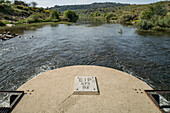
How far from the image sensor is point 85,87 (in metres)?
7.46

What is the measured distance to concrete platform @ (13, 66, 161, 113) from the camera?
595cm

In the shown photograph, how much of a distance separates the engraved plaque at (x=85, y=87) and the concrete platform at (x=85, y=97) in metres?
0.28

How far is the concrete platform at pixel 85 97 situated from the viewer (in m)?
5.95

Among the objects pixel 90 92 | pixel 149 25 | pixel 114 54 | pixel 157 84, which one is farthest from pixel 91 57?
pixel 149 25

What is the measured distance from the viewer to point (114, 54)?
1848 cm

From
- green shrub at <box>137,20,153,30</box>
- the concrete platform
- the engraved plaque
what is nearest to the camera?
the concrete platform

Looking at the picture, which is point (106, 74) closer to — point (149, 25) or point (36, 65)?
point (36, 65)

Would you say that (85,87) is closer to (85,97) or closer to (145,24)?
(85,97)

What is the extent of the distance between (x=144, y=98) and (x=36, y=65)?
13052 millimetres

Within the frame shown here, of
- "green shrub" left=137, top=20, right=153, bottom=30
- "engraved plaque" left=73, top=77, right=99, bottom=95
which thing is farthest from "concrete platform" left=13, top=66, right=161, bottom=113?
"green shrub" left=137, top=20, right=153, bottom=30

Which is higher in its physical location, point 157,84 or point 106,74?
point 106,74

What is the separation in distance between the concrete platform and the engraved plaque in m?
0.28

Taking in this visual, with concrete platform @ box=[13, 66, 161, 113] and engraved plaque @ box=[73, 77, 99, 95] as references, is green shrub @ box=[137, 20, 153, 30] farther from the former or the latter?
engraved plaque @ box=[73, 77, 99, 95]

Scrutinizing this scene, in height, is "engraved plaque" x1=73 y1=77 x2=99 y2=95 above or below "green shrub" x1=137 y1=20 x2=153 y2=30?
below
